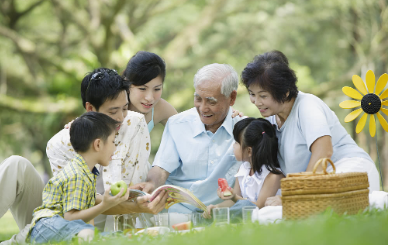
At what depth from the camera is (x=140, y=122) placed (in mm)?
4770

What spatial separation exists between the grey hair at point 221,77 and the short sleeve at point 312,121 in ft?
2.89

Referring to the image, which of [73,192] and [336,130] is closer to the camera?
[73,192]

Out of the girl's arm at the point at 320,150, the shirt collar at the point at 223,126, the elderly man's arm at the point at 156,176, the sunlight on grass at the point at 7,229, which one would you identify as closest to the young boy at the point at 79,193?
the elderly man's arm at the point at 156,176

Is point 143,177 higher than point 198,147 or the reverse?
the reverse

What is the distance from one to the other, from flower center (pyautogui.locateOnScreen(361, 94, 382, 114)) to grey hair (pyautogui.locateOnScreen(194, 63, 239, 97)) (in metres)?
1.30

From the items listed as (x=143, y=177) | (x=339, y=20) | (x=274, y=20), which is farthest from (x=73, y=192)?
(x=339, y=20)

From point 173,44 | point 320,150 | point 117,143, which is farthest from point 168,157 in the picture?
point 173,44

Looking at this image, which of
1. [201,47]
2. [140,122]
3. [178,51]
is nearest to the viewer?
[140,122]

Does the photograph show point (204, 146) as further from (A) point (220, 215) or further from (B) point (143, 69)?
(A) point (220, 215)

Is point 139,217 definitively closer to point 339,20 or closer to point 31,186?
point 31,186

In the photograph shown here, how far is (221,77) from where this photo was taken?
16.1ft

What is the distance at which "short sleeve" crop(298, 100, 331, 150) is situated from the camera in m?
4.02

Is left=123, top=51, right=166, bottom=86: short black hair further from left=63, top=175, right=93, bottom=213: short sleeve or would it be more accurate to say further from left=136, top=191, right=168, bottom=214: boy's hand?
left=63, top=175, right=93, bottom=213: short sleeve

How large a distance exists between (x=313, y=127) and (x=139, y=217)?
1.69 meters
